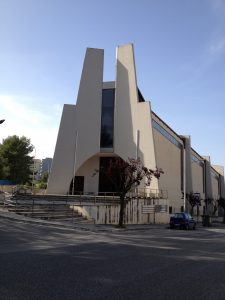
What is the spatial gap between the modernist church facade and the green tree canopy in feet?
74.5

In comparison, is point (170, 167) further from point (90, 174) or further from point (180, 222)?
point (180, 222)

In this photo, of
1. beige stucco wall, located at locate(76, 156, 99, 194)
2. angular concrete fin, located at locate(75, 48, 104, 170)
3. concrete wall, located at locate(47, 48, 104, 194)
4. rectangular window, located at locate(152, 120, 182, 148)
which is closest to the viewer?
concrete wall, located at locate(47, 48, 104, 194)

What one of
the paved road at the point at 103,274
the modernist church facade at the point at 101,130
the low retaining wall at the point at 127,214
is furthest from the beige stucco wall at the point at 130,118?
the paved road at the point at 103,274

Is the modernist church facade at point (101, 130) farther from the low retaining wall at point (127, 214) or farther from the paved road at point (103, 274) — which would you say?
the paved road at point (103, 274)

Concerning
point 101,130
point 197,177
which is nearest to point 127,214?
point 101,130

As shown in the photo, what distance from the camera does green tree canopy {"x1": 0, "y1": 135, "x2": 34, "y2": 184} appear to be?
74562 mm

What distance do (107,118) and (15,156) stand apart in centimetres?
2657

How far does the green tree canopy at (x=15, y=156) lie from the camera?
74.6 meters

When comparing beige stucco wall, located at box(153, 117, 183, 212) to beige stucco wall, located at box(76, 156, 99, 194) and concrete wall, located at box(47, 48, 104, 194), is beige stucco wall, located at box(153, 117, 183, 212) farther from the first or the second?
beige stucco wall, located at box(76, 156, 99, 194)

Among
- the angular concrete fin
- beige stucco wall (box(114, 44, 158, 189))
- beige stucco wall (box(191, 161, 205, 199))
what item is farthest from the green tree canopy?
beige stucco wall (box(191, 161, 205, 199))

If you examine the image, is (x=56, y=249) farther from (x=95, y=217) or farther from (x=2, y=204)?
(x=2, y=204)

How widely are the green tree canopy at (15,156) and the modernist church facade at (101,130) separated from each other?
22.7 meters

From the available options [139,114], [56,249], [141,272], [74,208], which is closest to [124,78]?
[139,114]

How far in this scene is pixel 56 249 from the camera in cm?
1300
